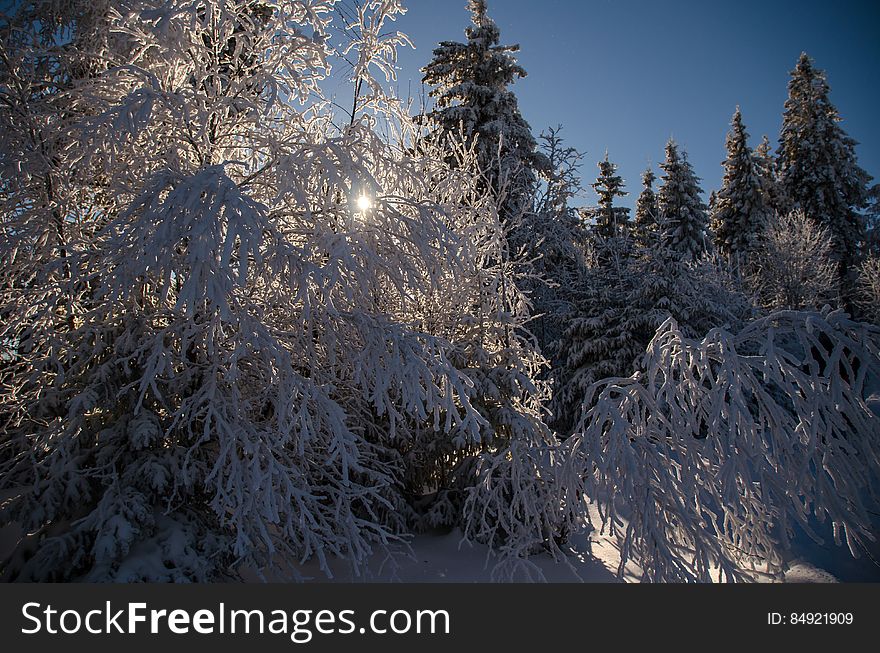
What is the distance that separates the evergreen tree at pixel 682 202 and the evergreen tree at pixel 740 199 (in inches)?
66.3

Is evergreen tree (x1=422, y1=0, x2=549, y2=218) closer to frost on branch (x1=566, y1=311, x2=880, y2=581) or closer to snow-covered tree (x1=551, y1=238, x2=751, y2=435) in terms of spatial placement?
snow-covered tree (x1=551, y1=238, x2=751, y2=435)

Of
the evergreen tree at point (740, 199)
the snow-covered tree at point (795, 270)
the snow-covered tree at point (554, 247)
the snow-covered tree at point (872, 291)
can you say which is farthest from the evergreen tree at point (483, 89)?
the evergreen tree at point (740, 199)

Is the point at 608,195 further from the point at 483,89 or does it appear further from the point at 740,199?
the point at 483,89

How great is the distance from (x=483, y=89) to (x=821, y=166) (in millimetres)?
17118

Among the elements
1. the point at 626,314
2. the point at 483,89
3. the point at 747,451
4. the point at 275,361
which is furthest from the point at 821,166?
the point at 275,361

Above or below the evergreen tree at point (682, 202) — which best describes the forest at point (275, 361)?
below

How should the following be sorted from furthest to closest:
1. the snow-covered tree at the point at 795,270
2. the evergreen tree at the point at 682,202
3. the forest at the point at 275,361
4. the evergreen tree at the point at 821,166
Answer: the evergreen tree at the point at 682,202 → the evergreen tree at the point at 821,166 → the snow-covered tree at the point at 795,270 → the forest at the point at 275,361

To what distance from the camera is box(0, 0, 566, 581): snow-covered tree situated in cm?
351

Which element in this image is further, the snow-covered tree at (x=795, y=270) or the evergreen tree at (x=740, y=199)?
the evergreen tree at (x=740, y=199)

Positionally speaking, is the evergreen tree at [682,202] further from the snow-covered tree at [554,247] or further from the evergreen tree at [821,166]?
the snow-covered tree at [554,247]

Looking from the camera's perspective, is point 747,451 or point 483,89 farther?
point 483,89

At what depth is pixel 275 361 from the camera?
399 cm

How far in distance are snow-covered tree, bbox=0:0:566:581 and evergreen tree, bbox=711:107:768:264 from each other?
23.5 metres

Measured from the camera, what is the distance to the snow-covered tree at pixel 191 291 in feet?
11.5
